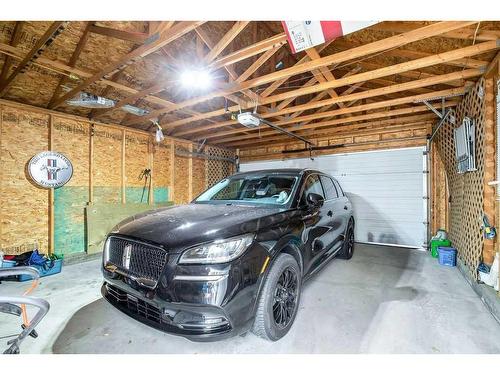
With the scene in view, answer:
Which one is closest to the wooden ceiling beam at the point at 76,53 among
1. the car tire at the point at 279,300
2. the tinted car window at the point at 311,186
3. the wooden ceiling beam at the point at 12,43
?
the wooden ceiling beam at the point at 12,43

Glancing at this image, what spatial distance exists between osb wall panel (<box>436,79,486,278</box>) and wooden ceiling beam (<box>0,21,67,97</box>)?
522cm

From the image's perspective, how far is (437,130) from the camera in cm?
487

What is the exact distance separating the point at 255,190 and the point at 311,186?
75 cm

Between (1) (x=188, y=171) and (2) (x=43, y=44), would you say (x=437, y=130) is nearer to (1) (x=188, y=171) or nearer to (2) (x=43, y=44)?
(1) (x=188, y=171)

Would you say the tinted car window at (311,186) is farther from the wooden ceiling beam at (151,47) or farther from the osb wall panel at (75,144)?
the osb wall panel at (75,144)

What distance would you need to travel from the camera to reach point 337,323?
217 centimetres

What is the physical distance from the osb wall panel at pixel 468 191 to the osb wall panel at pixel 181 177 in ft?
20.6

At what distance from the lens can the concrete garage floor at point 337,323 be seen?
1.83 m

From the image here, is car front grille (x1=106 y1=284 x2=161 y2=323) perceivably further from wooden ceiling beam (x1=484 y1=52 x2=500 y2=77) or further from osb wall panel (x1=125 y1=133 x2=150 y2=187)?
wooden ceiling beam (x1=484 y1=52 x2=500 y2=77)

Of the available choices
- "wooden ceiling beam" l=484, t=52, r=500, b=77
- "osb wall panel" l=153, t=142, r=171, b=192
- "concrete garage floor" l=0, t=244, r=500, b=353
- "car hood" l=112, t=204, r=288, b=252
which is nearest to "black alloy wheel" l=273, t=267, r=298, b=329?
"concrete garage floor" l=0, t=244, r=500, b=353

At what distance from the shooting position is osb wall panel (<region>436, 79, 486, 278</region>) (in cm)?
302

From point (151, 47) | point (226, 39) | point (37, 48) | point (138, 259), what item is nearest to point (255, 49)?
point (226, 39)

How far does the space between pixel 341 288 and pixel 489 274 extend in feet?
5.63
